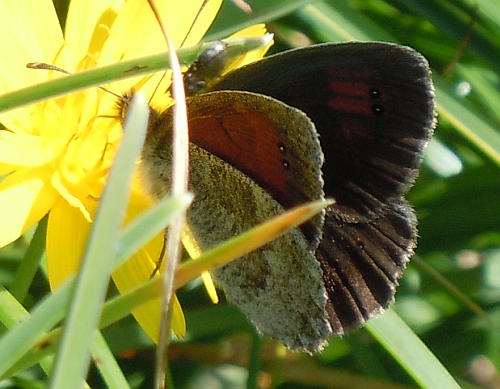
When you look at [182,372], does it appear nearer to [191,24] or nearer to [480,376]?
[191,24]

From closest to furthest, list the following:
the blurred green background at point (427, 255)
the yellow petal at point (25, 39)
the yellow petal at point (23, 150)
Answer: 1. the yellow petal at point (23, 150)
2. the yellow petal at point (25, 39)
3. the blurred green background at point (427, 255)

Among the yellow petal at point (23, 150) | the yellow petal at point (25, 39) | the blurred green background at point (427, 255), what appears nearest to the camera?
the yellow petal at point (23, 150)

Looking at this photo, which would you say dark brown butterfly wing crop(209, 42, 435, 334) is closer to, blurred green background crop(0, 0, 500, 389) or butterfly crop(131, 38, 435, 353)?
butterfly crop(131, 38, 435, 353)

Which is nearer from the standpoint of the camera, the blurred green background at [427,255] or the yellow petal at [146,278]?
the yellow petal at [146,278]

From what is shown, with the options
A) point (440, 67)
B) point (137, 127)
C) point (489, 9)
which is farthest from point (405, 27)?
point (137, 127)

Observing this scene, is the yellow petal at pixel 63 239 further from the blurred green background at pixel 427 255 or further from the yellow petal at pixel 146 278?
the blurred green background at pixel 427 255

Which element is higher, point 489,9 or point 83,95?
point 489,9

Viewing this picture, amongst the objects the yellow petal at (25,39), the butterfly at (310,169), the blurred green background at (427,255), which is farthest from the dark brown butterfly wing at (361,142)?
the yellow petal at (25,39)
